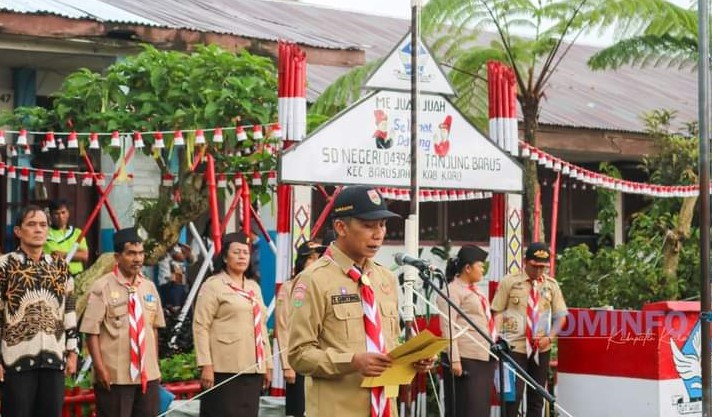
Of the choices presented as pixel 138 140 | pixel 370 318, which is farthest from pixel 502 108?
pixel 370 318

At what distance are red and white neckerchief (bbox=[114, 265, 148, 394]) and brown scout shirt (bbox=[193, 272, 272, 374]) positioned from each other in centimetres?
42

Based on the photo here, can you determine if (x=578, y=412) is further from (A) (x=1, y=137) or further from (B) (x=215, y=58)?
(A) (x=1, y=137)

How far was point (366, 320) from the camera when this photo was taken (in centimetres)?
602

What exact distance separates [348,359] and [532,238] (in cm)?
845

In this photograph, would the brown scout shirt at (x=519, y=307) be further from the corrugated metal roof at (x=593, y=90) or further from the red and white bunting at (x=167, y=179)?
the corrugated metal roof at (x=593, y=90)

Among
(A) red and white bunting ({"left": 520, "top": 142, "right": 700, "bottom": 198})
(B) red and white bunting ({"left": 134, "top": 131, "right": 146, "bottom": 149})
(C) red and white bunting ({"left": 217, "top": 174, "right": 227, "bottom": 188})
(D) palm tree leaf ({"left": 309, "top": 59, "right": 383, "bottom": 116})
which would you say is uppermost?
(D) palm tree leaf ({"left": 309, "top": 59, "right": 383, "bottom": 116})

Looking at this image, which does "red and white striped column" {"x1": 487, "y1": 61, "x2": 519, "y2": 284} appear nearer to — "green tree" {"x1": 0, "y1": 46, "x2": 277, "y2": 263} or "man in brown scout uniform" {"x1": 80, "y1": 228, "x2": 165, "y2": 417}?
"green tree" {"x1": 0, "y1": 46, "x2": 277, "y2": 263}

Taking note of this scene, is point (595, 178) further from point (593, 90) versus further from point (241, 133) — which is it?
point (593, 90)

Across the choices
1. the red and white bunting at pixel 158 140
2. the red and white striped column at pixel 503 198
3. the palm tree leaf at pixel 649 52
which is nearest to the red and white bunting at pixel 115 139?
the red and white bunting at pixel 158 140

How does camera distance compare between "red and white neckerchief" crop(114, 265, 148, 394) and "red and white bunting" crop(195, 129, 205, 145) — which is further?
"red and white bunting" crop(195, 129, 205, 145)

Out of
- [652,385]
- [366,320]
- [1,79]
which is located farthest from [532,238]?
[366,320]

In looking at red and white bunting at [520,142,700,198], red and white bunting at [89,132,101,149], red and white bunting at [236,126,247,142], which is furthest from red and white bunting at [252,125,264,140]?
red and white bunting at [520,142,700,198]

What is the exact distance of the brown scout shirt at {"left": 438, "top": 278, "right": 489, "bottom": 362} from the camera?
1076 cm

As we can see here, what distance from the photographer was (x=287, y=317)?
9.99m
